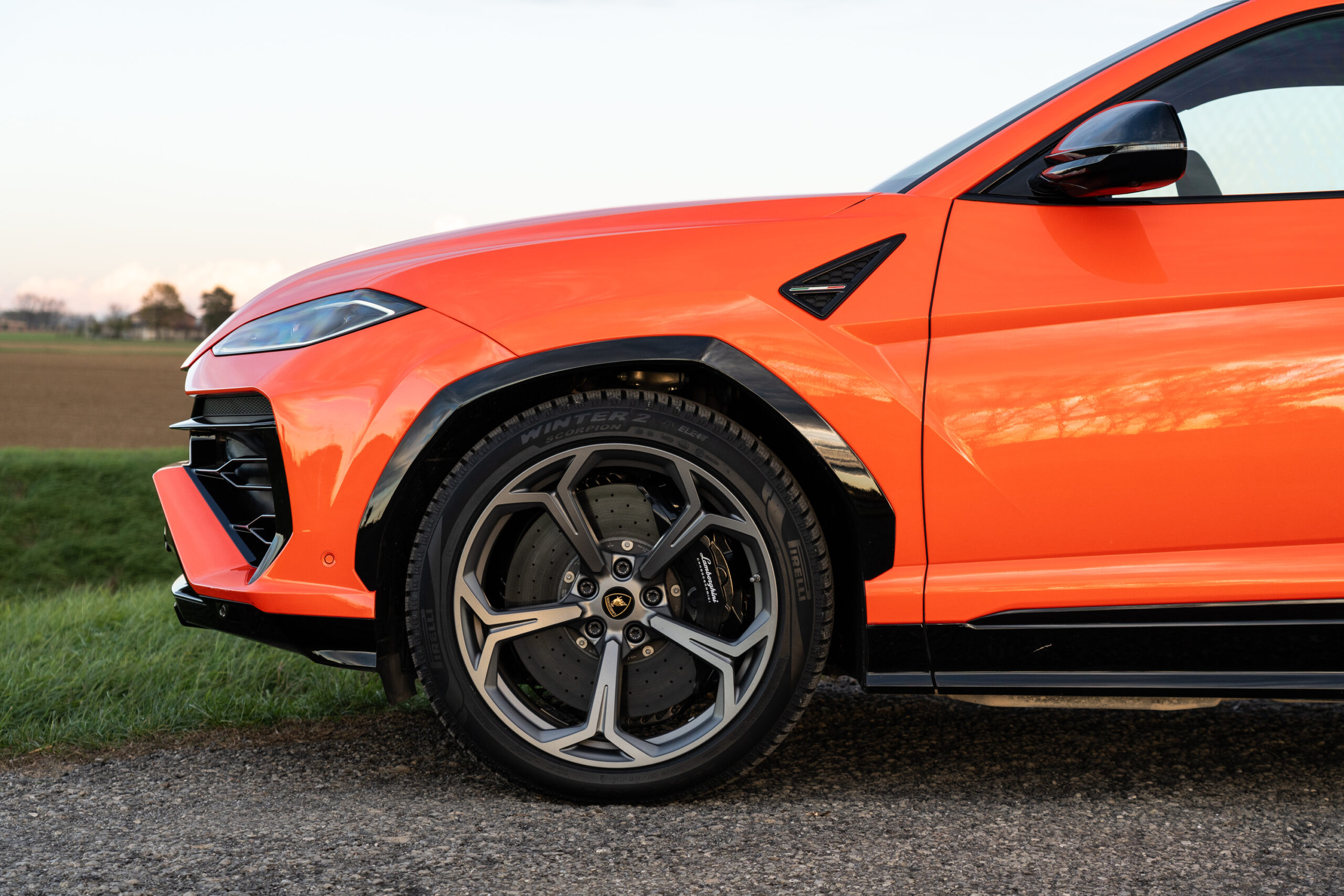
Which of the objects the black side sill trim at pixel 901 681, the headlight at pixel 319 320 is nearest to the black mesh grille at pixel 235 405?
the headlight at pixel 319 320

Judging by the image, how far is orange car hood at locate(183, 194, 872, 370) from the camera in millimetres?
2270

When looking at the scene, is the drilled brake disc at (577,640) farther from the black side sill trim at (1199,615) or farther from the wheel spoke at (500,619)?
the black side sill trim at (1199,615)

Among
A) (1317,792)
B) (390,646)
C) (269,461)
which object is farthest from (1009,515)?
(269,461)

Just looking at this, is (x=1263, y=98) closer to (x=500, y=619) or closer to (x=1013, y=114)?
(x=1013, y=114)

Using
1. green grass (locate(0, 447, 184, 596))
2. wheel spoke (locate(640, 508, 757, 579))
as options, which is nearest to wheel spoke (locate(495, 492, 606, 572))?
wheel spoke (locate(640, 508, 757, 579))

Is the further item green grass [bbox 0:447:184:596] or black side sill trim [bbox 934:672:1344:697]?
green grass [bbox 0:447:184:596]

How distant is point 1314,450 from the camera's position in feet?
6.63

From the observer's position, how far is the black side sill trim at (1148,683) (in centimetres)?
208

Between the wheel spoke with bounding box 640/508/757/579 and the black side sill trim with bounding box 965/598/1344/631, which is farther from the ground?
the wheel spoke with bounding box 640/508/757/579

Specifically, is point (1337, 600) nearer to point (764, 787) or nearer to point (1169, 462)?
point (1169, 462)

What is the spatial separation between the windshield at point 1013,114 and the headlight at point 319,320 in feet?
3.82

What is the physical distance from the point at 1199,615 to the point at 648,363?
4.12 feet

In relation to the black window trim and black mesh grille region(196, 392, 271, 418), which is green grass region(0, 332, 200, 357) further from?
the black window trim

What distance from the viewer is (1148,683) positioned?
2.11m
